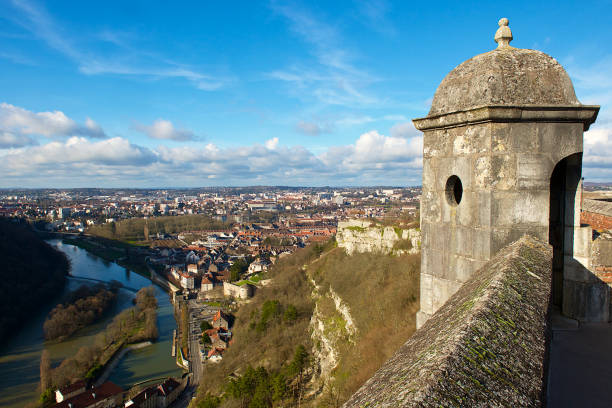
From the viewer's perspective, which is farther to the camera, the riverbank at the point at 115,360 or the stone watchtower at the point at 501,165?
the riverbank at the point at 115,360

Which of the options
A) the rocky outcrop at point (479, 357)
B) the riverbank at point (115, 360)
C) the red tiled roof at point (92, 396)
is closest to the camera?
the rocky outcrop at point (479, 357)

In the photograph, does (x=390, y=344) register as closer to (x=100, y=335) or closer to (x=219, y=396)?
(x=219, y=396)

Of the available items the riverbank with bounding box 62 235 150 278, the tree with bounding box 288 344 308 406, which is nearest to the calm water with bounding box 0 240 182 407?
the tree with bounding box 288 344 308 406

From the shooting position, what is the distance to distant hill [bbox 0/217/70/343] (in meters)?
39.2

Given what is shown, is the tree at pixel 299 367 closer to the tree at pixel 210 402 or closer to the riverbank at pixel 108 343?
the tree at pixel 210 402

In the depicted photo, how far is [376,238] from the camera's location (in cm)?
2616

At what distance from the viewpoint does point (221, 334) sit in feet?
102

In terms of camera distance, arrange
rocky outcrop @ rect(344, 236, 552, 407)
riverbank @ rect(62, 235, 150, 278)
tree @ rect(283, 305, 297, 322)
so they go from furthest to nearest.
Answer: riverbank @ rect(62, 235, 150, 278) → tree @ rect(283, 305, 297, 322) → rocky outcrop @ rect(344, 236, 552, 407)

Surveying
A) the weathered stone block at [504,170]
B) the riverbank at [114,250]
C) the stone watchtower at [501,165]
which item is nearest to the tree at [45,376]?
the stone watchtower at [501,165]

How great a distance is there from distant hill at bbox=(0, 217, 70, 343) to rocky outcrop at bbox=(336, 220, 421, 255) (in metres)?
30.6

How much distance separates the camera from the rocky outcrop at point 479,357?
3.84ft

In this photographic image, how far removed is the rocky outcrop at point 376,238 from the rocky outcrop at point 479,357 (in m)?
20.3

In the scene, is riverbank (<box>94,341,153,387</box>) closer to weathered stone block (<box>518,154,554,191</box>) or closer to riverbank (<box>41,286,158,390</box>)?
riverbank (<box>41,286,158,390</box>)

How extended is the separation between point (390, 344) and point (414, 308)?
3.38 metres
